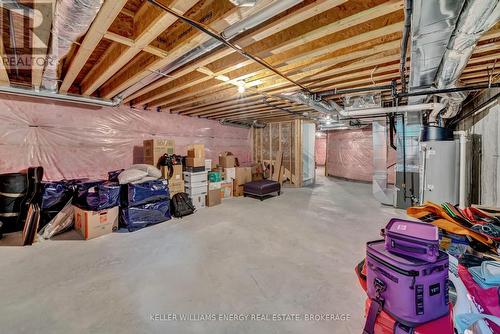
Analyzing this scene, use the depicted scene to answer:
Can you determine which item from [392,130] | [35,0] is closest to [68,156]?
[35,0]

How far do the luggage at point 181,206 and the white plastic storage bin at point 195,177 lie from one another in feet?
1.13

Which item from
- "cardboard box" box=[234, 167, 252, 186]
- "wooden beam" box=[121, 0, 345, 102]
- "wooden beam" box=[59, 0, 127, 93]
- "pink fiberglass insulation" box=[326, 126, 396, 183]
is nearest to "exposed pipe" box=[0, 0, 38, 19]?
"wooden beam" box=[59, 0, 127, 93]

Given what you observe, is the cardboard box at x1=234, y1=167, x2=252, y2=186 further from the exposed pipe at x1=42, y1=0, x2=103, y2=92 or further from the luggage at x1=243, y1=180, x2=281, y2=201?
the exposed pipe at x1=42, y1=0, x2=103, y2=92

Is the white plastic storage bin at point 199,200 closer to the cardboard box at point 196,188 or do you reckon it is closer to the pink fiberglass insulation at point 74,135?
the cardboard box at point 196,188

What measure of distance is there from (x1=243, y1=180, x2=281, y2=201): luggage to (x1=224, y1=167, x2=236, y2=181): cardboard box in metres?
0.44

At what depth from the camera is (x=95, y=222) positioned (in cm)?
302

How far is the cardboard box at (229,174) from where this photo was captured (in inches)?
221

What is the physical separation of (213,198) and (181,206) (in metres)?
0.94

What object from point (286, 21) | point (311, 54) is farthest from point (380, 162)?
point (286, 21)

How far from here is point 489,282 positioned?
3.59 ft

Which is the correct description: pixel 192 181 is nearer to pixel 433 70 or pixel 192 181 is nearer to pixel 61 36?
pixel 61 36

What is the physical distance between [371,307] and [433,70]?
238 cm

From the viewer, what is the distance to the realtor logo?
59.3 inches

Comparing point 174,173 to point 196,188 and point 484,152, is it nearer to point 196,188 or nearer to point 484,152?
point 196,188
